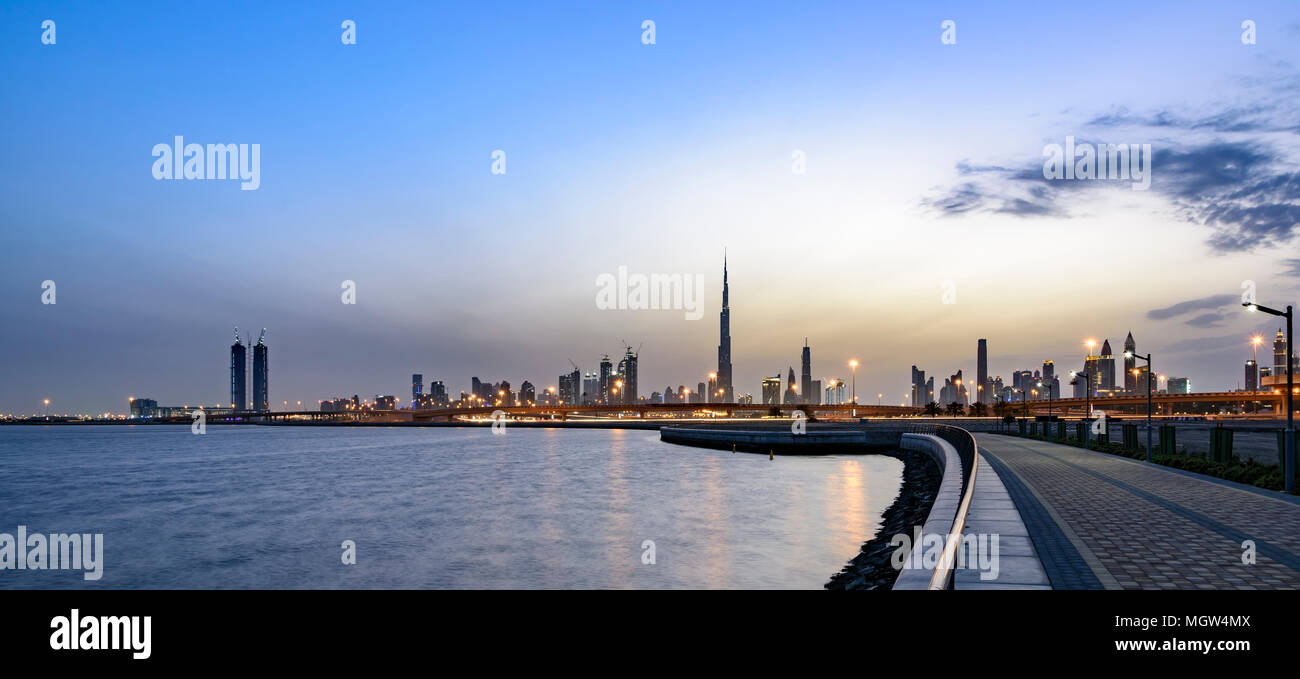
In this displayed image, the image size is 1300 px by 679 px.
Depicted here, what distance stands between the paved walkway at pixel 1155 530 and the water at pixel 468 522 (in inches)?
299

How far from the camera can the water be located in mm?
24844

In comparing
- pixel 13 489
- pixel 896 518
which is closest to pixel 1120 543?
pixel 896 518

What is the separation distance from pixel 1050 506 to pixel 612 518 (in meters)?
22.1

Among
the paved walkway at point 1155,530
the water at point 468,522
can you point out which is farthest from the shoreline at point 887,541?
the paved walkway at point 1155,530

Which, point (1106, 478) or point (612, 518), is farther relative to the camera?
point (612, 518)

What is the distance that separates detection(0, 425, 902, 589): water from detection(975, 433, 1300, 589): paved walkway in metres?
7.59

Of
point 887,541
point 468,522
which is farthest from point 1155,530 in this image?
point 468,522

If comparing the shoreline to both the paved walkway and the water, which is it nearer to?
the water

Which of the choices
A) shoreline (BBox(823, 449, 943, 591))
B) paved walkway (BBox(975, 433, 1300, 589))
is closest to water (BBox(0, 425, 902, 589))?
Result: shoreline (BBox(823, 449, 943, 591))

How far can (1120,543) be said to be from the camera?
13648 millimetres

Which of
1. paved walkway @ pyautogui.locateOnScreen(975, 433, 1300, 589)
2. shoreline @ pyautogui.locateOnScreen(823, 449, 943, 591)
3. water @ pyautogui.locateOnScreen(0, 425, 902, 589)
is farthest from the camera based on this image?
water @ pyautogui.locateOnScreen(0, 425, 902, 589)

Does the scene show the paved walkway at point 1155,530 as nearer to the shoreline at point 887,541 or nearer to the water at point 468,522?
the shoreline at point 887,541
